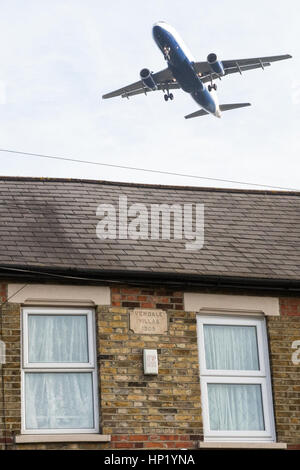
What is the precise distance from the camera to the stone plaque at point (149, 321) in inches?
392

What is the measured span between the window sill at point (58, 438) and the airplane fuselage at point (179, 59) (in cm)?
2496

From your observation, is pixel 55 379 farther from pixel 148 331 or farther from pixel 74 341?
pixel 148 331

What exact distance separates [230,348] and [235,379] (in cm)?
37

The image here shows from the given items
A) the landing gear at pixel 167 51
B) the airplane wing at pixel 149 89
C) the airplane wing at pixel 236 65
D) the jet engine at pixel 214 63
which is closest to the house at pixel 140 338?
Answer: the jet engine at pixel 214 63

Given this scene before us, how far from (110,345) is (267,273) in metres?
2.26

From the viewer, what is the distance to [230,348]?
10312 mm

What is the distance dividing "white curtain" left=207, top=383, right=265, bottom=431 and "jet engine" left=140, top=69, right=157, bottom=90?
25802mm

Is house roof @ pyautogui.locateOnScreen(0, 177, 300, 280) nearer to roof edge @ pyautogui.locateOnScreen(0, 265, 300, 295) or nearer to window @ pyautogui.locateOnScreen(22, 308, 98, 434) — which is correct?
roof edge @ pyautogui.locateOnScreen(0, 265, 300, 295)

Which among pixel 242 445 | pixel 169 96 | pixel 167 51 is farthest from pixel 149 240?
pixel 169 96

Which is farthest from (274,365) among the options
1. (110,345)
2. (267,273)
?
(110,345)

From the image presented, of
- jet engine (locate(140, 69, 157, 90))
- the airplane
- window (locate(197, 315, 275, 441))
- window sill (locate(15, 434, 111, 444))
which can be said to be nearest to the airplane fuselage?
the airplane

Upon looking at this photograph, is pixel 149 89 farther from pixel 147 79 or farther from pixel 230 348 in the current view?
pixel 230 348

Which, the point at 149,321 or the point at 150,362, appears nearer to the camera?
the point at 150,362

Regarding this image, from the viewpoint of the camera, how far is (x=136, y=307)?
397 inches
